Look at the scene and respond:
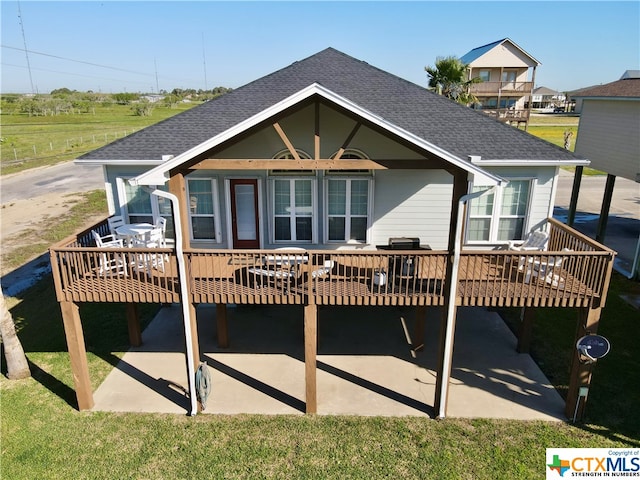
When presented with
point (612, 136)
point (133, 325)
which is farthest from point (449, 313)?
point (612, 136)

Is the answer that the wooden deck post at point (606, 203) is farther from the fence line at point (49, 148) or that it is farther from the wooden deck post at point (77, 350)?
the fence line at point (49, 148)

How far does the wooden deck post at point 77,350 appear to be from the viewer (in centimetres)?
939

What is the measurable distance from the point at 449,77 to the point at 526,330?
16.3 metres

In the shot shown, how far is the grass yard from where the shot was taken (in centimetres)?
811

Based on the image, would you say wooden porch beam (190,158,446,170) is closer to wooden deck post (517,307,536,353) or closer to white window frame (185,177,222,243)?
white window frame (185,177,222,243)

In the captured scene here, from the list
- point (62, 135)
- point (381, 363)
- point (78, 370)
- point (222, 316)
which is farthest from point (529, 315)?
point (62, 135)

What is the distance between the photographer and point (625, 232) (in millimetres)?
21625

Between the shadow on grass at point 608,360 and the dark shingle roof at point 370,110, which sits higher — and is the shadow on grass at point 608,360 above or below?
below

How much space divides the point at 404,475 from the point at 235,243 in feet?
23.5

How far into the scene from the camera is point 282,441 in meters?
8.81

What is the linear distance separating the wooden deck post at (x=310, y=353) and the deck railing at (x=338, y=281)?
30 centimetres

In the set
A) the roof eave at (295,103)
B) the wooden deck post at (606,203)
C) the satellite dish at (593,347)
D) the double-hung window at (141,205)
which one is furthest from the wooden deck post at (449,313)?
the wooden deck post at (606,203)

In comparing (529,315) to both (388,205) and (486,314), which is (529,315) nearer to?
(486,314)

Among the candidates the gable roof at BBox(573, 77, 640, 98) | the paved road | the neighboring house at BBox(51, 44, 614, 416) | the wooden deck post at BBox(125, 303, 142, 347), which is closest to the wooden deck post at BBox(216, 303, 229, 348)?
the neighboring house at BBox(51, 44, 614, 416)
